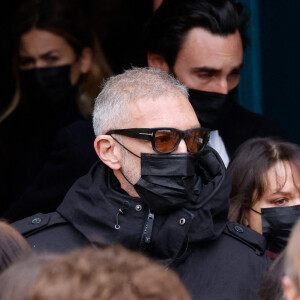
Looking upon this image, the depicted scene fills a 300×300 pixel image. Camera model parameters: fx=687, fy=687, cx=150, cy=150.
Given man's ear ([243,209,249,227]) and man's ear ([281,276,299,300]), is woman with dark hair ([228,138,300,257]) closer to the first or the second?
man's ear ([243,209,249,227])

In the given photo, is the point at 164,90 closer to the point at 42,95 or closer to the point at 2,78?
the point at 42,95

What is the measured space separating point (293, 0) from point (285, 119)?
78cm

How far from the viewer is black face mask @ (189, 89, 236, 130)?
138 inches

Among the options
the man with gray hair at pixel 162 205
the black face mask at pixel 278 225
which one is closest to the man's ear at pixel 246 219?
the black face mask at pixel 278 225

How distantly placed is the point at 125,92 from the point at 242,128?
42.3 inches

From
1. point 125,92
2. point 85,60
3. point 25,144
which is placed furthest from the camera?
point 85,60

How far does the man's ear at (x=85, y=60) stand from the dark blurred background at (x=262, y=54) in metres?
0.32

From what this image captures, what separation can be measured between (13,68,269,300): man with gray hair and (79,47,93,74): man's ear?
1.37 meters

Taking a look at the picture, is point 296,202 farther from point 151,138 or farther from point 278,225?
point 151,138

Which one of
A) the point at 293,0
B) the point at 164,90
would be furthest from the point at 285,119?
the point at 164,90

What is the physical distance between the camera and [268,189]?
10.4ft

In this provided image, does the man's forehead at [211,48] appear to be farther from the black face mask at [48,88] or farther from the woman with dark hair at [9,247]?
the woman with dark hair at [9,247]

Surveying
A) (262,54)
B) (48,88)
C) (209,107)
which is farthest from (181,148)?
(262,54)

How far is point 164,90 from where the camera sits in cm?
286
